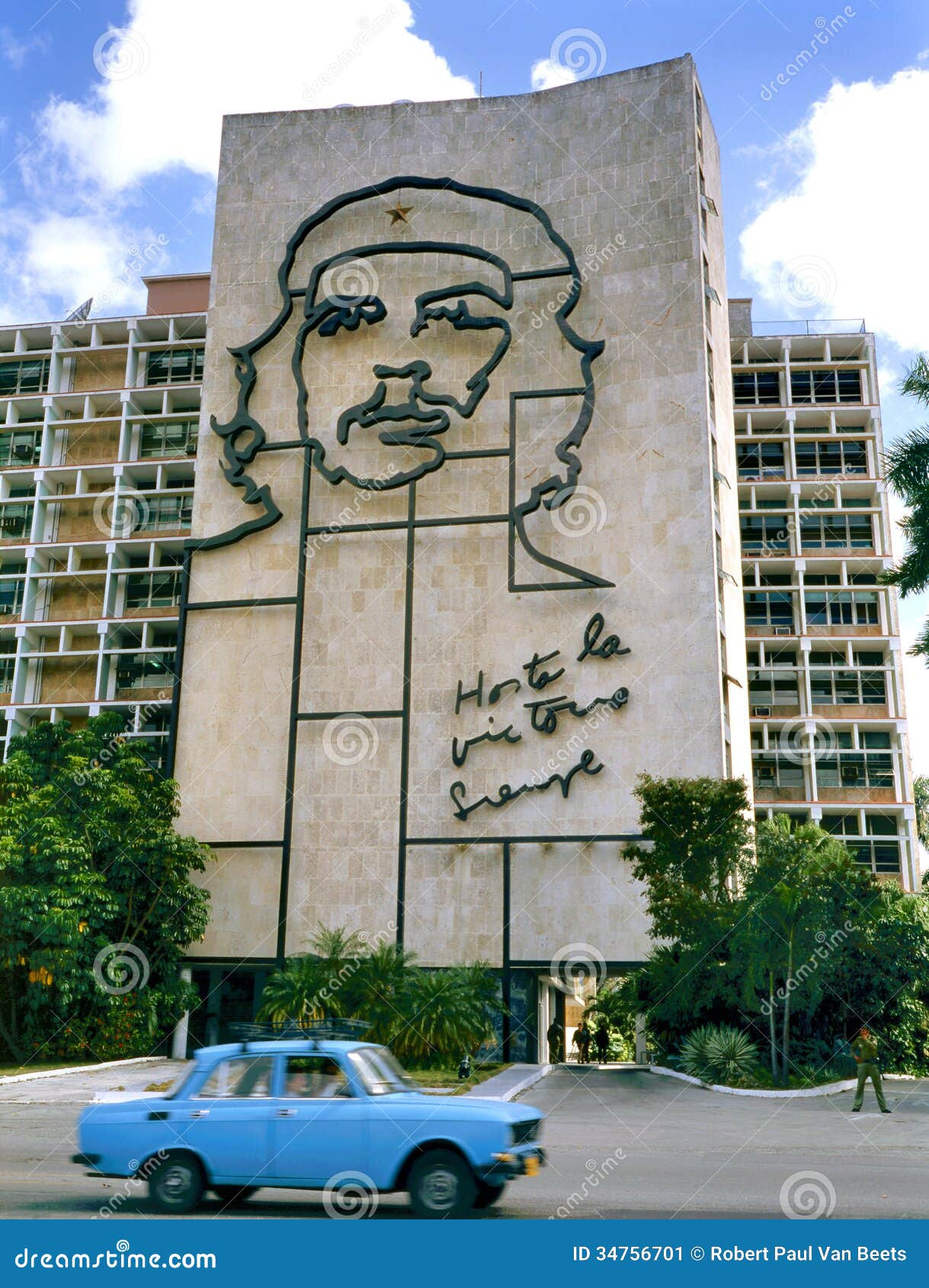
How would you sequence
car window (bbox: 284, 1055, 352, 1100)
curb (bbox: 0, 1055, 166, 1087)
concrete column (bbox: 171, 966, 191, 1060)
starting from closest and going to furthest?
car window (bbox: 284, 1055, 352, 1100)
curb (bbox: 0, 1055, 166, 1087)
concrete column (bbox: 171, 966, 191, 1060)

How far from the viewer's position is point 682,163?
34.1 meters

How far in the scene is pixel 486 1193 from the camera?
9852 millimetres

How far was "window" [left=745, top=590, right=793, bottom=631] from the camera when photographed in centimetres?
6159

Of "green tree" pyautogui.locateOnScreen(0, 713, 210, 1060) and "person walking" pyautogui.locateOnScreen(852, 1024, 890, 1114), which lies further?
"green tree" pyautogui.locateOnScreen(0, 713, 210, 1060)

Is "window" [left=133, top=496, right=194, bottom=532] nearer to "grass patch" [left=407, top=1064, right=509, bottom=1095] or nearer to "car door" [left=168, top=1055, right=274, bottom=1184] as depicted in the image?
"grass patch" [left=407, top=1064, right=509, bottom=1095]

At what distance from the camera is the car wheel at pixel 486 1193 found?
9.77 m

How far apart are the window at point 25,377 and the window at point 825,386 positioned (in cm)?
3846

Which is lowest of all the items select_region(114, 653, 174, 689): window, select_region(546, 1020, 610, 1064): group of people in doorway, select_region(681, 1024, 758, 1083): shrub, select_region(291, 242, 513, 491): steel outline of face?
select_region(546, 1020, 610, 1064): group of people in doorway

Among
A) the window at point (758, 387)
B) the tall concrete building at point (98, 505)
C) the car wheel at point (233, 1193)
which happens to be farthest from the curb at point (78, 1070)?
the window at point (758, 387)

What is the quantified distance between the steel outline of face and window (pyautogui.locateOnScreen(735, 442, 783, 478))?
106 ft

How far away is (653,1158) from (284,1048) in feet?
18.5

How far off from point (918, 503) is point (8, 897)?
1885 cm

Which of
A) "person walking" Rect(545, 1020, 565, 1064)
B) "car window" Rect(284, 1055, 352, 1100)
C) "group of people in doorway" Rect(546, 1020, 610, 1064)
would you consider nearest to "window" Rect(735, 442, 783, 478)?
"group of people in doorway" Rect(546, 1020, 610, 1064)

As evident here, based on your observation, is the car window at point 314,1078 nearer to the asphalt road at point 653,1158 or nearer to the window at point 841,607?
the asphalt road at point 653,1158
